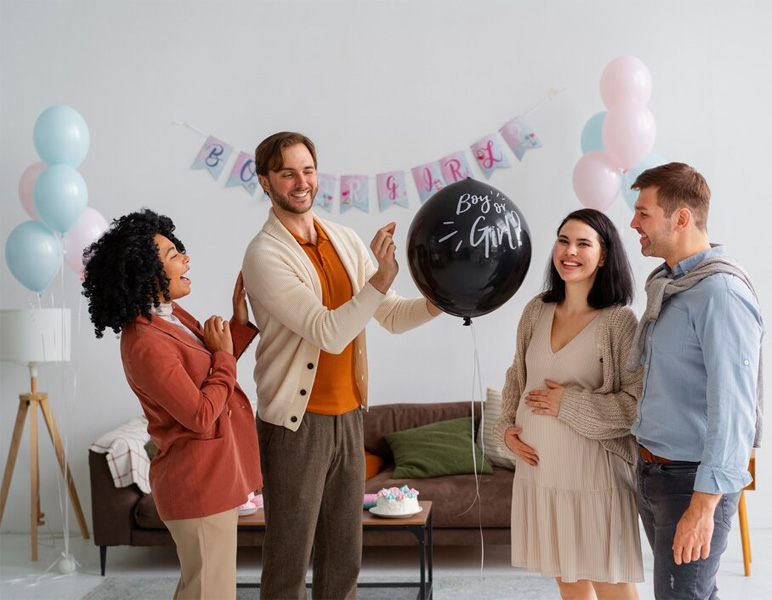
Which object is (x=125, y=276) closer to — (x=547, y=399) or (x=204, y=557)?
(x=204, y=557)

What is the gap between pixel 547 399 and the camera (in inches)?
83.7

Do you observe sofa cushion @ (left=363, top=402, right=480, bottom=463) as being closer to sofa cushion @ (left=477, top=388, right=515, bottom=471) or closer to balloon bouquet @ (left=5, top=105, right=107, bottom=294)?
sofa cushion @ (left=477, top=388, right=515, bottom=471)

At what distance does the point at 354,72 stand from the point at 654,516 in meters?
3.23

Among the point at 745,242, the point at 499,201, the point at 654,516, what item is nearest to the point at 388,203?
the point at 745,242

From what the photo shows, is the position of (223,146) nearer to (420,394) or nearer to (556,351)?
(420,394)

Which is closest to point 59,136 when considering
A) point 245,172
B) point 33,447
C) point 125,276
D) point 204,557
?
point 245,172

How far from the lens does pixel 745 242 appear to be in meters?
4.38

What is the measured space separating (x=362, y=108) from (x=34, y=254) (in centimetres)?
185

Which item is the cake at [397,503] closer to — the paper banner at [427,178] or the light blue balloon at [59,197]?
the paper banner at [427,178]

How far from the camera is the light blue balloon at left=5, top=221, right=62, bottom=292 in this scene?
383 centimetres

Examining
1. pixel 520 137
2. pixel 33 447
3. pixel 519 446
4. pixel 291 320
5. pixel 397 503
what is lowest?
pixel 397 503

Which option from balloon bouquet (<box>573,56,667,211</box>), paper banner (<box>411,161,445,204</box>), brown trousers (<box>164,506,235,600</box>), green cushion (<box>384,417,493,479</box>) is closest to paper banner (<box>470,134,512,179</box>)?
paper banner (<box>411,161,445,204</box>)

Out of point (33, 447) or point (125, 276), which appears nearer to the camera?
point (125, 276)

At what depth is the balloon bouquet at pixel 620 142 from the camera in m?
3.83
